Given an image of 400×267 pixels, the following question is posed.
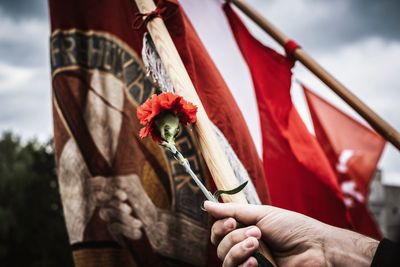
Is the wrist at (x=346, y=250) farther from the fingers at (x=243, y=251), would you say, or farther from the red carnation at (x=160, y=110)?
the red carnation at (x=160, y=110)

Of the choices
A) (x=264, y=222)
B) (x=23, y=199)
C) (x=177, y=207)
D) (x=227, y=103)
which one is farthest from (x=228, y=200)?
(x=23, y=199)

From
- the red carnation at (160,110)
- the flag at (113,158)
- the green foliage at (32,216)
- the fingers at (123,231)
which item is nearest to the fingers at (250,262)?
the red carnation at (160,110)

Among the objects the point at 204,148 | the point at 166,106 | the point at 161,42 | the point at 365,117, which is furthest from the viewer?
the point at 365,117

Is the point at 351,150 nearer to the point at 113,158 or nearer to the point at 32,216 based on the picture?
the point at 113,158

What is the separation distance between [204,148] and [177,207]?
1.25m

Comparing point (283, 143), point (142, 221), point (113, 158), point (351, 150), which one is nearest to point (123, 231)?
point (142, 221)

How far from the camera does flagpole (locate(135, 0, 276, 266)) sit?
4.60 feet

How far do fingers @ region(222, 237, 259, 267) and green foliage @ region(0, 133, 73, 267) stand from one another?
24067mm

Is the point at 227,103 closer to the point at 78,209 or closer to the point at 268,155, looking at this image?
the point at 268,155

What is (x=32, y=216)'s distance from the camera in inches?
981

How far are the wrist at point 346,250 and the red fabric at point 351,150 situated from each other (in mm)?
2220

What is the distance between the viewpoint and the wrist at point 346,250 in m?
1.43

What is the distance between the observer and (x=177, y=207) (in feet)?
8.68

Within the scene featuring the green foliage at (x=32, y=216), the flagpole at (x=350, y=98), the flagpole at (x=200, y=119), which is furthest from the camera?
the green foliage at (x=32, y=216)
